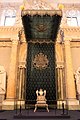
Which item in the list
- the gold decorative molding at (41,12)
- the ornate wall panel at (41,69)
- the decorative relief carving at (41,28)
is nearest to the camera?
the gold decorative molding at (41,12)

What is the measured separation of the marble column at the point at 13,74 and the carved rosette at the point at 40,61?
116 cm

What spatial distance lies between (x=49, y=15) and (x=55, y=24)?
0.91 meters

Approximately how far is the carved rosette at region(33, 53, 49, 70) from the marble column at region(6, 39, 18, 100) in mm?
1161

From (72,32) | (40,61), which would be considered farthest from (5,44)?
(72,32)

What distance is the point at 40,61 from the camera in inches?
398

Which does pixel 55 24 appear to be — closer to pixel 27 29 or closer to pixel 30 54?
pixel 27 29

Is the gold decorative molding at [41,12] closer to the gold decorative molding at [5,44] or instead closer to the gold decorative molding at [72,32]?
the gold decorative molding at [72,32]

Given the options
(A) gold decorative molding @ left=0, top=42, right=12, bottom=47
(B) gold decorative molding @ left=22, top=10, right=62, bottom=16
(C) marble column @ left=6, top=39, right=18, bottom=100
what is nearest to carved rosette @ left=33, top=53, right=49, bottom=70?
(C) marble column @ left=6, top=39, right=18, bottom=100

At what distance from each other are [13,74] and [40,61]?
5.74 ft

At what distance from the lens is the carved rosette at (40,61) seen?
1000cm

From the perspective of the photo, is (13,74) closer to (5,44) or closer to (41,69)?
(41,69)

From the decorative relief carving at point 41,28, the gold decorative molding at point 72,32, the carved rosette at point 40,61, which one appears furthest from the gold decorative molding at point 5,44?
the gold decorative molding at point 72,32

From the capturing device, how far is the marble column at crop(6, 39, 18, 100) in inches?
355

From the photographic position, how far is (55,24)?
26.3 feet
